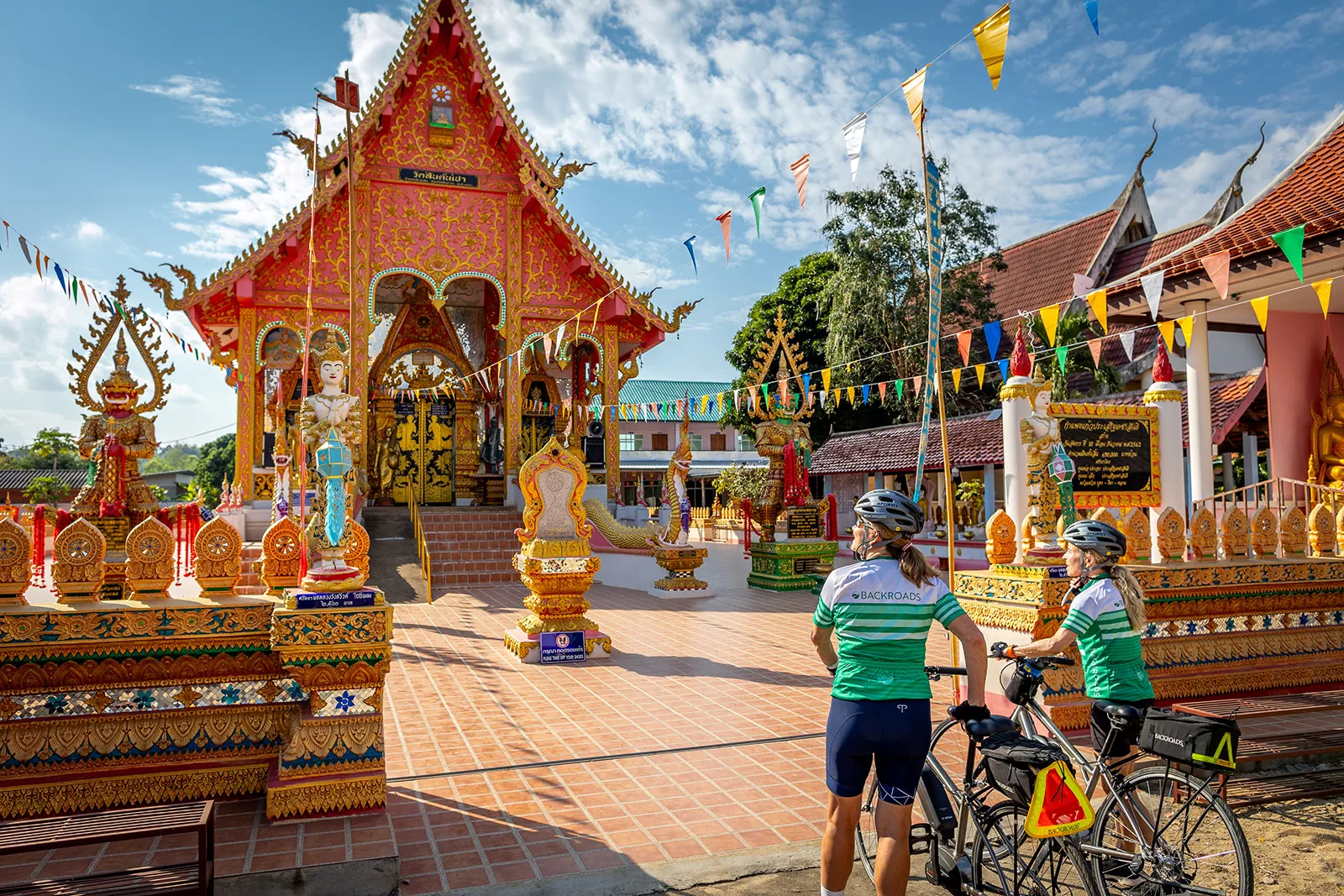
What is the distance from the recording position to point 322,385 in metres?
4.95

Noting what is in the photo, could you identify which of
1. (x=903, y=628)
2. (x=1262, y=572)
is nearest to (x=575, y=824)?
(x=903, y=628)

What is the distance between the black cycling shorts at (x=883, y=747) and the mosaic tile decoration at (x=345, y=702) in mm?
2673

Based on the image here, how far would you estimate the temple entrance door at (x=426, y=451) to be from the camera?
2006 centimetres

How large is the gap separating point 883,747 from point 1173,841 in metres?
1.64

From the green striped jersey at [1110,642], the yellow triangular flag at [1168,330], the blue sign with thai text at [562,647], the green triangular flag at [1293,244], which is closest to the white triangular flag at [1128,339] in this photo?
the yellow triangular flag at [1168,330]

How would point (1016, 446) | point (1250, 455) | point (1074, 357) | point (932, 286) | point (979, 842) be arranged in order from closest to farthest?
point (979, 842) → point (932, 286) → point (1016, 446) → point (1250, 455) → point (1074, 357)

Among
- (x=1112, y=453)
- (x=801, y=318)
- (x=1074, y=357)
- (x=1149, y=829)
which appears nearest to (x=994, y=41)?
(x=1112, y=453)

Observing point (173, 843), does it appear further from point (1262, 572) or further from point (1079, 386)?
point (1079, 386)

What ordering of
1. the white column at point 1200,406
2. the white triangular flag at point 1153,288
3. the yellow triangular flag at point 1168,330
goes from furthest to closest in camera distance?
the white column at point 1200,406
the yellow triangular flag at point 1168,330
the white triangular flag at point 1153,288

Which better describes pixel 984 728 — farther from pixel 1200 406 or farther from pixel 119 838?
pixel 1200 406

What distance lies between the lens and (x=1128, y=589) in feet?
12.9

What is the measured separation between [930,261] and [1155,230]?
79.6 ft

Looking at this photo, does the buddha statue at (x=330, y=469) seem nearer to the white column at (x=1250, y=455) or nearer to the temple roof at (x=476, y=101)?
the temple roof at (x=476, y=101)

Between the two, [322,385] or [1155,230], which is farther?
[1155,230]
